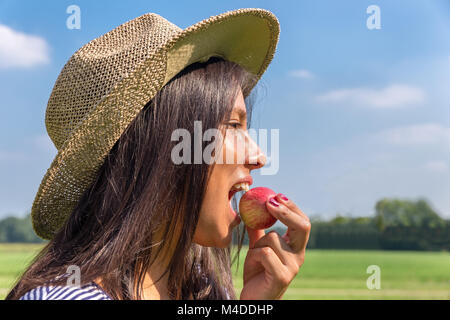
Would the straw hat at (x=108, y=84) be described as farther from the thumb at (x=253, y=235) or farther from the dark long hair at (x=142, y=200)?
the thumb at (x=253, y=235)

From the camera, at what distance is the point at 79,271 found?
6.86 feet

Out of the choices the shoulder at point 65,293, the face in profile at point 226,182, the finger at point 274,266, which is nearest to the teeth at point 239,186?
the face in profile at point 226,182

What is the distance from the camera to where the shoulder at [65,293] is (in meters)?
1.95

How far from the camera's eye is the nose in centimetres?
239

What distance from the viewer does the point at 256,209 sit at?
2.62 meters

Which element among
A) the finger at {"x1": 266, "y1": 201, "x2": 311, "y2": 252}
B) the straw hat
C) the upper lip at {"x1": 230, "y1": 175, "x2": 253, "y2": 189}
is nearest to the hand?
the finger at {"x1": 266, "y1": 201, "x2": 311, "y2": 252}

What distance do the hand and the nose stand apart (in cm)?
23

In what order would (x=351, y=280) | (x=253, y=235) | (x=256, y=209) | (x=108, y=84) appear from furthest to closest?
(x=351, y=280) → (x=253, y=235) → (x=256, y=209) → (x=108, y=84)

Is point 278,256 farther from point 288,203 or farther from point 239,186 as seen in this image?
point 239,186

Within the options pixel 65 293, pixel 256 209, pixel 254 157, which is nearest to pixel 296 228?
pixel 256 209

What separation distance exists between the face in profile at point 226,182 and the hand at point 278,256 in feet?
0.65

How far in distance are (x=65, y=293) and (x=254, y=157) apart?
107cm

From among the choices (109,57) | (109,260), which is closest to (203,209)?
(109,260)
